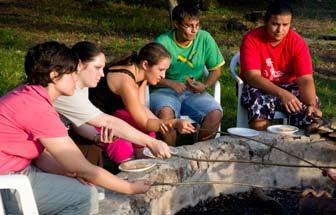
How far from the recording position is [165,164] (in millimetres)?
3969

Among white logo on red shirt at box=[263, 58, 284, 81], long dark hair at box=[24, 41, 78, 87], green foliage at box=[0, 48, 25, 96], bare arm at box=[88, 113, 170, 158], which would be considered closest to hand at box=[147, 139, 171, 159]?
bare arm at box=[88, 113, 170, 158]

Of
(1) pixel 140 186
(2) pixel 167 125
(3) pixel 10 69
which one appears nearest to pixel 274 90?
(2) pixel 167 125

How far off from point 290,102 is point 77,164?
2419 mm

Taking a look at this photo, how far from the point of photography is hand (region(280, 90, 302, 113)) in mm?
5000

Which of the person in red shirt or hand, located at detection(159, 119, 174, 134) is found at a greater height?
the person in red shirt

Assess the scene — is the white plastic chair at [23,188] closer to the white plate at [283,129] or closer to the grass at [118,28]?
the white plate at [283,129]

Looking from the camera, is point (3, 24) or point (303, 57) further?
point (3, 24)

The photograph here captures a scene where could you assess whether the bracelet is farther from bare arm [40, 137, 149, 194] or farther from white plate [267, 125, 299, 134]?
white plate [267, 125, 299, 134]

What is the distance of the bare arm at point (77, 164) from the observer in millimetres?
3051

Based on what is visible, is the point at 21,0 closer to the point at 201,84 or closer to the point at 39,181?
the point at 201,84

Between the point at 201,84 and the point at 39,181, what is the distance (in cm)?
244

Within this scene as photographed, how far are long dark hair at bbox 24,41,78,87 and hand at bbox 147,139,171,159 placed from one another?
0.85m

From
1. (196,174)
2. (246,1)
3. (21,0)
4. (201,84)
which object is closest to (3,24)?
(21,0)

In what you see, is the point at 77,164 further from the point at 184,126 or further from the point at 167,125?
the point at 167,125
